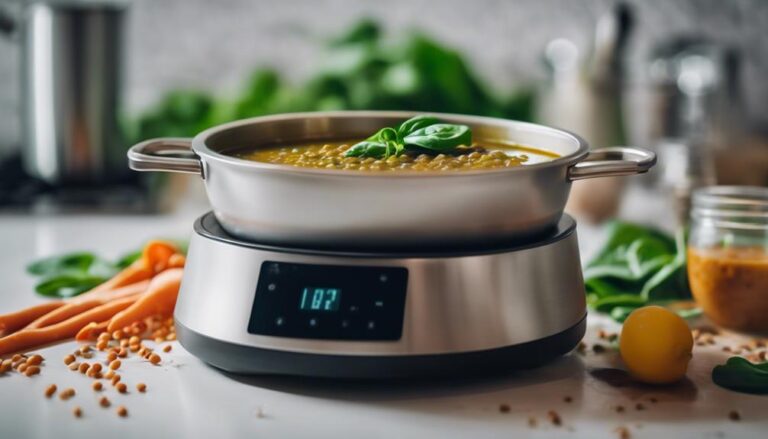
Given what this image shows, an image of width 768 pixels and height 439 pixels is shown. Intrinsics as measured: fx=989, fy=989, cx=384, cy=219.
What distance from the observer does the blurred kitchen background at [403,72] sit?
2.14 m

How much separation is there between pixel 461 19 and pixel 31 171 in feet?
3.72

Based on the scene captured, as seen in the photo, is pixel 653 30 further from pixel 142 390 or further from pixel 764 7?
pixel 142 390

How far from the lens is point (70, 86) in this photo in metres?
2.15

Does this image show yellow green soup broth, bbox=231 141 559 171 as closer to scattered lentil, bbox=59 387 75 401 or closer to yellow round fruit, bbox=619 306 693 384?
yellow round fruit, bbox=619 306 693 384

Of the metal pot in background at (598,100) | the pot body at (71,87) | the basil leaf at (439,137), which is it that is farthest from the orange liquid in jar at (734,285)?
the pot body at (71,87)

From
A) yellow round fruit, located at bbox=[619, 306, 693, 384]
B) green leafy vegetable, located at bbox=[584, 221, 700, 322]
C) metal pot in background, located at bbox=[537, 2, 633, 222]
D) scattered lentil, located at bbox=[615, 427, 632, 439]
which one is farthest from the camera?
metal pot in background, located at bbox=[537, 2, 633, 222]

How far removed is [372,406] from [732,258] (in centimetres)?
59

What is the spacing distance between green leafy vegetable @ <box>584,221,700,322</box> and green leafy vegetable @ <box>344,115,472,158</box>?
0.40m

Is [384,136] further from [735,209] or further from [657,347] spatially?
[735,209]

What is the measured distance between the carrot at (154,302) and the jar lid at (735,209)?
2.42 ft

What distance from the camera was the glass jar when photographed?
1325 millimetres

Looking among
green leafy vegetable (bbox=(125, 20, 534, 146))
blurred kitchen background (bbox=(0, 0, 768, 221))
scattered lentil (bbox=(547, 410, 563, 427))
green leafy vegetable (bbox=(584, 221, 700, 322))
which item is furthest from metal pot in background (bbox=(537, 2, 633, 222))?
scattered lentil (bbox=(547, 410, 563, 427))

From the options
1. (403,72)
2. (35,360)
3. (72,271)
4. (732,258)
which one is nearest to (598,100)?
(403,72)

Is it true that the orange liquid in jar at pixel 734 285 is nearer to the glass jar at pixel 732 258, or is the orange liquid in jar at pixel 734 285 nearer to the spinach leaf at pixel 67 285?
the glass jar at pixel 732 258
